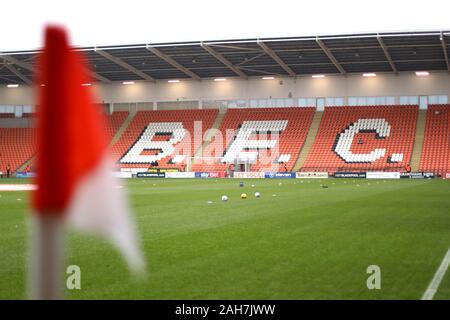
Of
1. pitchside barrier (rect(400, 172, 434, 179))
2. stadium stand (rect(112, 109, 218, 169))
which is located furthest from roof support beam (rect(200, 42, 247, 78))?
pitchside barrier (rect(400, 172, 434, 179))

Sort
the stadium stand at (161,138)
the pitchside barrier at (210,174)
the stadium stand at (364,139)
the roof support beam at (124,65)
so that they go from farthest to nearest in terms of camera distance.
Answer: the stadium stand at (161,138)
the pitchside barrier at (210,174)
the stadium stand at (364,139)
the roof support beam at (124,65)

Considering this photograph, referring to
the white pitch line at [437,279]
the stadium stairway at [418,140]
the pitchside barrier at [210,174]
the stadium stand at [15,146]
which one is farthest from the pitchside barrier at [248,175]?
the white pitch line at [437,279]

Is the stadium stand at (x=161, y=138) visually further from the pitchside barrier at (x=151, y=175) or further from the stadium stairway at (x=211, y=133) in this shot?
the pitchside barrier at (x=151, y=175)

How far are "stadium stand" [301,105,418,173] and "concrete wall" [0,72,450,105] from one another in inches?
71.4

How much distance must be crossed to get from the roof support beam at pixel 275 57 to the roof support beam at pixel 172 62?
876cm

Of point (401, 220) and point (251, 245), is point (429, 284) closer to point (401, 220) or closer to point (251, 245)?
point (251, 245)

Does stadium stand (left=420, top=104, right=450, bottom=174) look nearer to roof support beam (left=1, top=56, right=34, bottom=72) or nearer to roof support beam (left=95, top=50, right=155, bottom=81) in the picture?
roof support beam (left=95, top=50, right=155, bottom=81)

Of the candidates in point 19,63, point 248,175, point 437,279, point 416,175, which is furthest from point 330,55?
point 437,279

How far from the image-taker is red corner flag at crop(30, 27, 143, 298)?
163cm

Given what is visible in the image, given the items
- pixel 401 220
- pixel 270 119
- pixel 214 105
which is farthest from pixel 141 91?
pixel 401 220

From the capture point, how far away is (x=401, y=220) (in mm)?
15148

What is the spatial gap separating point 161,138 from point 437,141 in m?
25.6

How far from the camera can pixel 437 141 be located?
5566cm

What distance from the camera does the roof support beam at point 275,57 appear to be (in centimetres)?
4945
